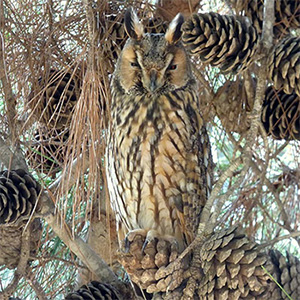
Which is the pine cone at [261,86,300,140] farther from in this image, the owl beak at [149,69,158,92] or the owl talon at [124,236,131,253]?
the owl talon at [124,236,131,253]

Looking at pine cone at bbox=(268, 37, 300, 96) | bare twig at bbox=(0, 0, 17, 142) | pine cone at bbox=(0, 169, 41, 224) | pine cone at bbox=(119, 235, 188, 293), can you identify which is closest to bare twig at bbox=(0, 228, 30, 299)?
pine cone at bbox=(0, 169, 41, 224)

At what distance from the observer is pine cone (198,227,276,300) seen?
1.14 metres

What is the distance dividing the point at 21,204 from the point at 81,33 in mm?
526

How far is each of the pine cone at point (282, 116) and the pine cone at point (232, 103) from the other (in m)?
0.07

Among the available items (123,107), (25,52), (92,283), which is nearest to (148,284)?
(92,283)

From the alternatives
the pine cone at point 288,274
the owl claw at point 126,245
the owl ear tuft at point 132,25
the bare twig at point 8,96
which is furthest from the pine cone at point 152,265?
the owl ear tuft at point 132,25

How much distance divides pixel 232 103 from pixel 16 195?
0.77m

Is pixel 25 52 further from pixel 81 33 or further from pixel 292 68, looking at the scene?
pixel 292 68

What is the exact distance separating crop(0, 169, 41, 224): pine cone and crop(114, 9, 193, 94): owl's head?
0.43 metres

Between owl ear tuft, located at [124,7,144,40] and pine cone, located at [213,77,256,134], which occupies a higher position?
owl ear tuft, located at [124,7,144,40]

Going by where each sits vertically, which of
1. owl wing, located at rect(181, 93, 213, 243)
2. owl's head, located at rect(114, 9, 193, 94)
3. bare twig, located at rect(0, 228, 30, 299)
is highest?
owl's head, located at rect(114, 9, 193, 94)

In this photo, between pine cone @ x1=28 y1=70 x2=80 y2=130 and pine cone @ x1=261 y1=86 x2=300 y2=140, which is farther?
pine cone @ x1=261 y1=86 x2=300 y2=140

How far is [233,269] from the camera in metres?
1.15

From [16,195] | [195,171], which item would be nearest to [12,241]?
[16,195]
